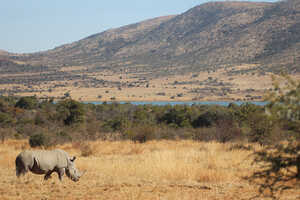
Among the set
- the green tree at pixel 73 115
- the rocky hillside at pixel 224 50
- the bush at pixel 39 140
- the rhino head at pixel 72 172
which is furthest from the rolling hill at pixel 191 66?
the rhino head at pixel 72 172

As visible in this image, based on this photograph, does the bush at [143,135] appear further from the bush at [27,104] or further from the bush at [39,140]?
the bush at [27,104]

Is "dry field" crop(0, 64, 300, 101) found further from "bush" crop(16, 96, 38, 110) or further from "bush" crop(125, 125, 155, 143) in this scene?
"bush" crop(125, 125, 155, 143)

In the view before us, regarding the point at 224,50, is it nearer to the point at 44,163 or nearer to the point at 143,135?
the point at 143,135

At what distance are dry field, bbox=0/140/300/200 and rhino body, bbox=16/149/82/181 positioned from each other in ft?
0.85

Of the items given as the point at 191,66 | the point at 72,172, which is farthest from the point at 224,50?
the point at 72,172

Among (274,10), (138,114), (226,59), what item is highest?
(274,10)

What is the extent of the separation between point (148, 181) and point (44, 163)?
292 cm

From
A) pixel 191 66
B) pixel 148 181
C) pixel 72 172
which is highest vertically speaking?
pixel 191 66

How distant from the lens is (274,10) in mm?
177125

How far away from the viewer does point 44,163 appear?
35.0 feet

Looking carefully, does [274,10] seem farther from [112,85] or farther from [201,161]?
[201,161]

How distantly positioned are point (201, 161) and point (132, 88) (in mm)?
98264

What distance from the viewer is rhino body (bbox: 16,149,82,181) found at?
10602 mm

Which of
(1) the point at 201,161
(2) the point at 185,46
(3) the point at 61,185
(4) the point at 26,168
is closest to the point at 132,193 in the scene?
(3) the point at 61,185
